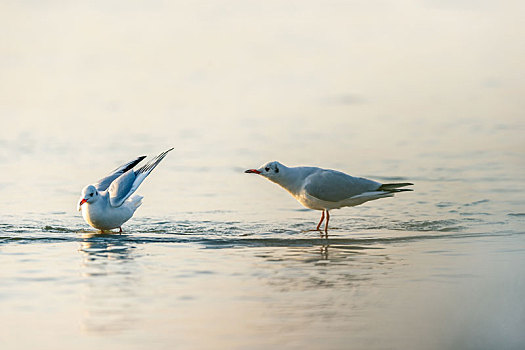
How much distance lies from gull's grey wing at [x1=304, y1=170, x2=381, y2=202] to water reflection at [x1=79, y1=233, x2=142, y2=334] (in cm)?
240

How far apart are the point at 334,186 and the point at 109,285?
4340 millimetres

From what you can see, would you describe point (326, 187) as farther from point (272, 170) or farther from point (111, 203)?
point (111, 203)

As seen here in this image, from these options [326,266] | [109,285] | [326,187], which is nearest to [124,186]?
A: [326,187]

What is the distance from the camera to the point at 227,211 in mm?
10680

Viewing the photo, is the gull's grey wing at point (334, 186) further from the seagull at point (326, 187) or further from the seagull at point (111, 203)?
the seagull at point (111, 203)

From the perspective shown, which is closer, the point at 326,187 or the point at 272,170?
the point at 326,187

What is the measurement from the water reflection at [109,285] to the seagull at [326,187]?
2.38 meters

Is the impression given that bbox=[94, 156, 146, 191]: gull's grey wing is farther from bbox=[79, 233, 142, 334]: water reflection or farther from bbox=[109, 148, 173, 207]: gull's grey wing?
bbox=[79, 233, 142, 334]: water reflection

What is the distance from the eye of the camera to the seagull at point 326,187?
1009 cm

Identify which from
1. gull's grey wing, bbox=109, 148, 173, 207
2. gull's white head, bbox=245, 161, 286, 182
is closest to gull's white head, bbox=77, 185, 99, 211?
gull's grey wing, bbox=109, 148, 173, 207

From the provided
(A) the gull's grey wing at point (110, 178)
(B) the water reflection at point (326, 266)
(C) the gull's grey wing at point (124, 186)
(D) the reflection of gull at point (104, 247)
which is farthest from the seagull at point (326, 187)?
(D) the reflection of gull at point (104, 247)

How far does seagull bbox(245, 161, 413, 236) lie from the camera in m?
10.1

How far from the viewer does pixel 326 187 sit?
33.1ft

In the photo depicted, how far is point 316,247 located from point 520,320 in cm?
295
